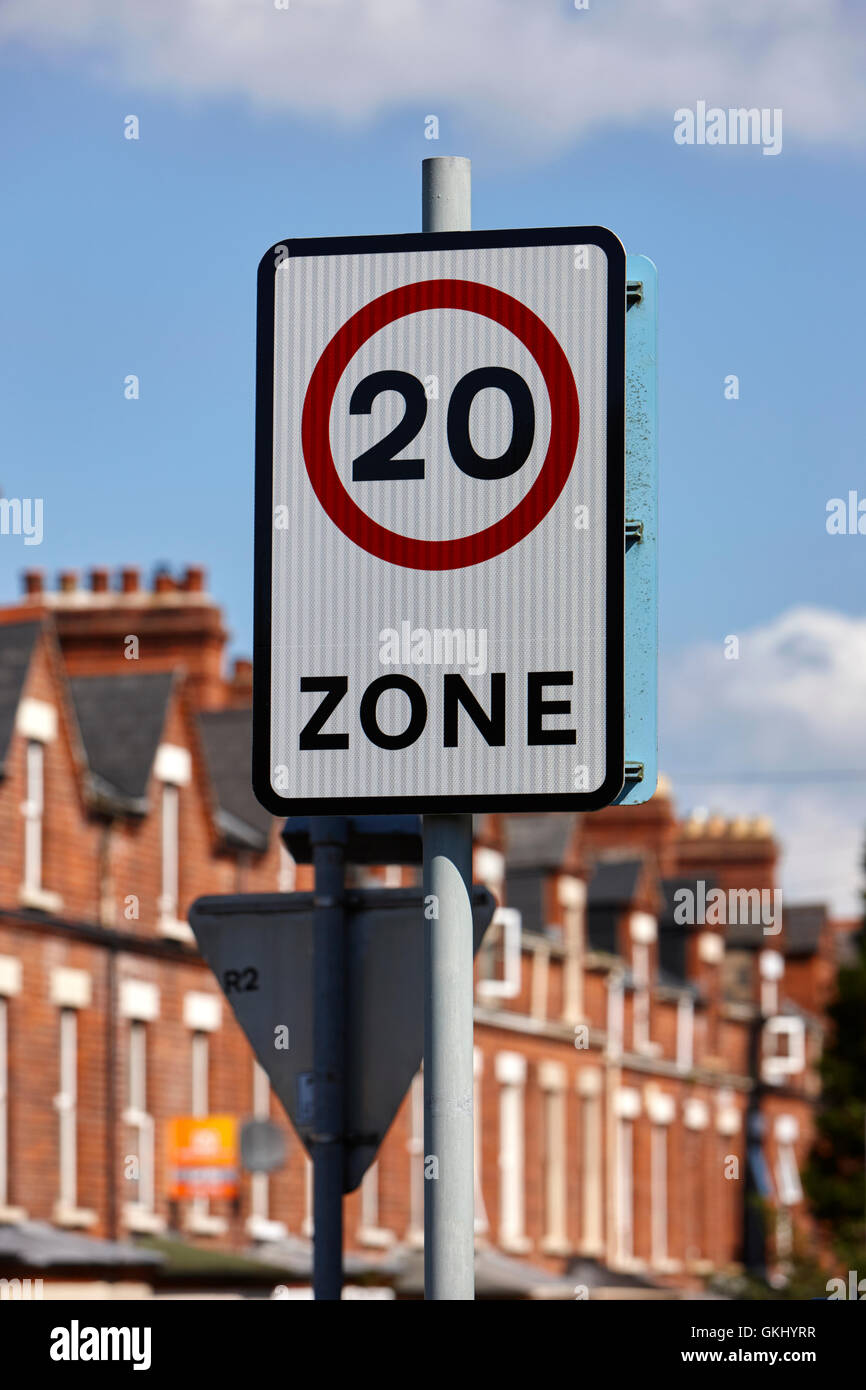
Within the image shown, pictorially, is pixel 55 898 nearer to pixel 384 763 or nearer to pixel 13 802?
pixel 13 802

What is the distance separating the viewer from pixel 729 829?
194ft

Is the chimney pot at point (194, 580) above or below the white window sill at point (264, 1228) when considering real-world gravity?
above

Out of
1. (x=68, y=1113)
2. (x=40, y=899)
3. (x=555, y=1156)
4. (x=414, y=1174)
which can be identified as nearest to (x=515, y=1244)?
(x=555, y=1156)

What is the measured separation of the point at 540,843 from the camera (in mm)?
47375

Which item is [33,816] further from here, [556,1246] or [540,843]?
[540,843]

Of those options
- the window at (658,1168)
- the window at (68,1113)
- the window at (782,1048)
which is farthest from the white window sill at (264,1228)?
the window at (782,1048)

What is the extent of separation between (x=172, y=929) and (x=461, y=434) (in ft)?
96.7

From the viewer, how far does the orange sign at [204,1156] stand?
3065 centimetres

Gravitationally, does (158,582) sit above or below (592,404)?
above

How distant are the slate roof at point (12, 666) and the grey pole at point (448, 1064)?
26.0m

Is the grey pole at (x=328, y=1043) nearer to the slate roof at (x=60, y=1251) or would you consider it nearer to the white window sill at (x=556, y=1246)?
the slate roof at (x=60, y=1251)

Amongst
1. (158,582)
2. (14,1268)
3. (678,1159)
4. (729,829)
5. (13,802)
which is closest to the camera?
(14,1268)
